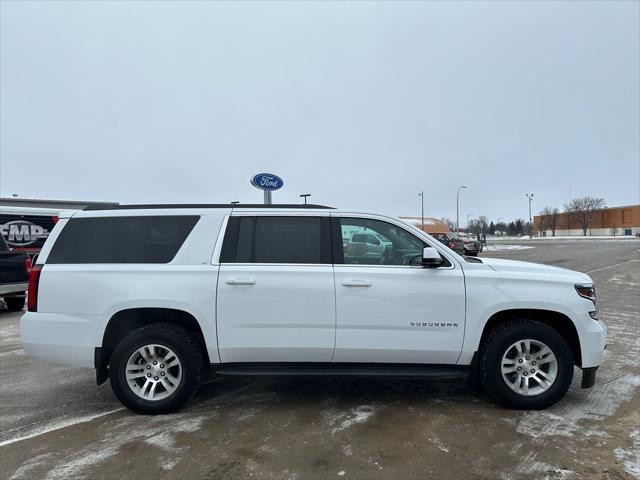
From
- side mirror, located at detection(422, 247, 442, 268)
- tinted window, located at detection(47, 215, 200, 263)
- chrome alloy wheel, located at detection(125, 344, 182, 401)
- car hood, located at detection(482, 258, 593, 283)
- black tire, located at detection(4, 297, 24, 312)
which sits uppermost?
tinted window, located at detection(47, 215, 200, 263)

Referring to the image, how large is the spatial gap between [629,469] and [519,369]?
1.16 meters

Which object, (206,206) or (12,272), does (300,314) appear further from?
(12,272)

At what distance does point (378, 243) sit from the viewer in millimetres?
4512

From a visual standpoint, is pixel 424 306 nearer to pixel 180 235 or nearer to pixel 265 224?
pixel 265 224

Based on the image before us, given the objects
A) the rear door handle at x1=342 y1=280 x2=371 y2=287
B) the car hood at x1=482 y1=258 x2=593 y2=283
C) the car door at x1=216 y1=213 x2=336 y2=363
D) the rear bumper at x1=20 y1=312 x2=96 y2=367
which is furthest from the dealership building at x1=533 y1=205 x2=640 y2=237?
the rear bumper at x1=20 y1=312 x2=96 y2=367

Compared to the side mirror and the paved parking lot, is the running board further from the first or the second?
the side mirror

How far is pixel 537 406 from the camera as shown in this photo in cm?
429

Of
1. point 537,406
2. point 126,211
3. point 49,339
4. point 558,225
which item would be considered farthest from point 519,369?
point 558,225

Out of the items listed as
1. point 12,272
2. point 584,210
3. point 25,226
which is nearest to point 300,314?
point 12,272

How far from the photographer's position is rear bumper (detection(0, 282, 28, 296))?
31.8 feet

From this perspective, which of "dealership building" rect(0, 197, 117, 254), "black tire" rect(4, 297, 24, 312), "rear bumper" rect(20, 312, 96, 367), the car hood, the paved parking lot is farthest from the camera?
"dealership building" rect(0, 197, 117, 254)

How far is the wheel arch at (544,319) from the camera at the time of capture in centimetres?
434

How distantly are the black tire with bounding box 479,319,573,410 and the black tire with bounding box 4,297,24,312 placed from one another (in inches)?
422

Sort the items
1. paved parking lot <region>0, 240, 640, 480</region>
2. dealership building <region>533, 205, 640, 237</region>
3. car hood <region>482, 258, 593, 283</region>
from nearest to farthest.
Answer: paved parking lot <region>0, 240, 640, 480</region> → car hood <region>482, 258, 593, 283</region> → dealership building <region>533, 205, 640, 237</region>
